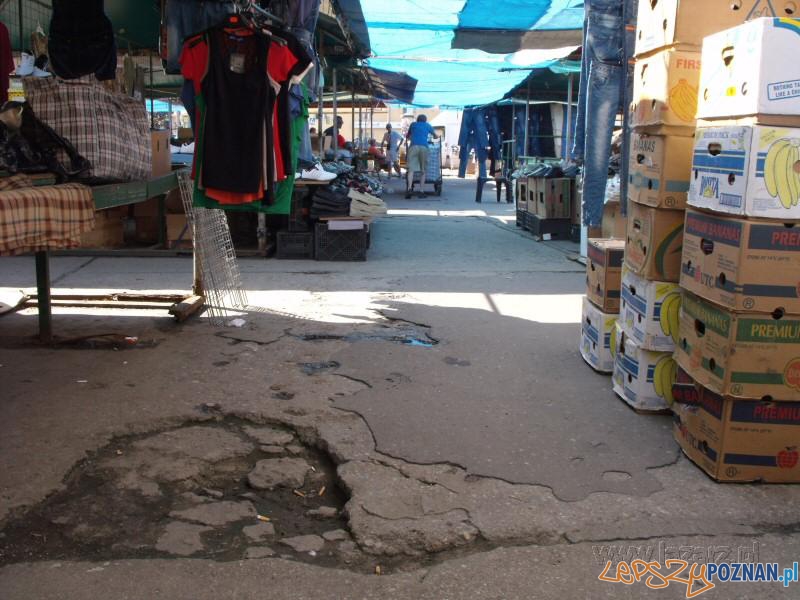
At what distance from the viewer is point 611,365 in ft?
17.1

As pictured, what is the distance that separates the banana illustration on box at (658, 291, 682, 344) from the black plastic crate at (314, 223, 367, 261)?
233 inches

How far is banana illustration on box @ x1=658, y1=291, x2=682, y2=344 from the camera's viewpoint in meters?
4.35

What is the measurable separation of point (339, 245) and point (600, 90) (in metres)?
3.79

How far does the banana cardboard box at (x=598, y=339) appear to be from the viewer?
5.21m

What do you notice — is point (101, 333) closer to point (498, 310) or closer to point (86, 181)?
point (86, 181)

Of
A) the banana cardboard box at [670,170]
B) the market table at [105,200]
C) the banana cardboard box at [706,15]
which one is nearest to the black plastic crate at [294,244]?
the market table at [105,200]

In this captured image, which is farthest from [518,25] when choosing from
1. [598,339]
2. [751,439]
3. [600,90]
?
[751,439]

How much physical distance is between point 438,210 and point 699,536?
560 inches

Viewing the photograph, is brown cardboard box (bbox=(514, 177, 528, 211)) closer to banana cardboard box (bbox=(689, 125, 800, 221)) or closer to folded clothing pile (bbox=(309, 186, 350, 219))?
folded clothing pile (bbox=(309, 186, 350, 219))

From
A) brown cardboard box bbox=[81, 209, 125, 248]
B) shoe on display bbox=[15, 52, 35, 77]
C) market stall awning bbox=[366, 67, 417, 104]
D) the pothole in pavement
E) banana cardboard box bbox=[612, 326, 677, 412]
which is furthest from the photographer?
market stall awning bbox=[366, 67, 417, 104]

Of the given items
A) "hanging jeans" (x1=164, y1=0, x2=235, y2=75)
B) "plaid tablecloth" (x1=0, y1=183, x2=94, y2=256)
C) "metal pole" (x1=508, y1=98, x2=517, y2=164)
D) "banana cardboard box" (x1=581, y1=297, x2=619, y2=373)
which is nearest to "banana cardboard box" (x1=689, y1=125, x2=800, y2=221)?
"banana cardboard box" (x1=581, y1=297, x2=619, y2=373)

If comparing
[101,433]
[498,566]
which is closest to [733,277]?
[498,566]

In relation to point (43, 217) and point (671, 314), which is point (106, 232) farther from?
point (671, 314)

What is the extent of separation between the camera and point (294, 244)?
394 inches
